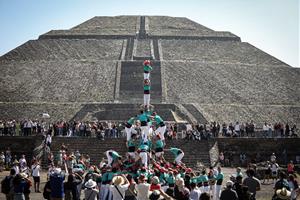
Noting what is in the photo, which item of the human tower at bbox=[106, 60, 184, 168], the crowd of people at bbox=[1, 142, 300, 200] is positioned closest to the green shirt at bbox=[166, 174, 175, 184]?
the crowd of people at bbox=[1, 142, 300, 200]

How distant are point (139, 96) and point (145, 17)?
123ft

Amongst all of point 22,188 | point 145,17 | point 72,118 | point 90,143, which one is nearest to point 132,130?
point 22,188

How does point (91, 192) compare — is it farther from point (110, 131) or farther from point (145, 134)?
point (110, 131)

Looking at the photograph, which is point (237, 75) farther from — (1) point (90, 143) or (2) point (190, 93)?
(1) point (90, 143)

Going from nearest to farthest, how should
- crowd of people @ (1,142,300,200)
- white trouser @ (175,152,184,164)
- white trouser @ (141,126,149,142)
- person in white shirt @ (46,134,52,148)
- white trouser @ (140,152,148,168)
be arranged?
crowd of people @ (1,142,300,200), white trouser @ (140,152,148,168), white trouser @ (141,126,149,142), white trouser @ (175,152,184,164), person in white shirt @ (46,134,52,148)

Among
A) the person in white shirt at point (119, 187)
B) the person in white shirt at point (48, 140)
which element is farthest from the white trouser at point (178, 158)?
the person in white shirt at point (48, 140)

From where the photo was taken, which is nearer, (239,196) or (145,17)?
(239,196)

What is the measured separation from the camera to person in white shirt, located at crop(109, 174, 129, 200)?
44.3 feet

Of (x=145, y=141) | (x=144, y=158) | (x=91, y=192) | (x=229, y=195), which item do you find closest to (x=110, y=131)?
(x=145, y=141)

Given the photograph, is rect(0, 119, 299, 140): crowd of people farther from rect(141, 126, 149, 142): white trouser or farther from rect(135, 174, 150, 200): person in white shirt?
rect(135, 174, 150, 200): person in white shirt

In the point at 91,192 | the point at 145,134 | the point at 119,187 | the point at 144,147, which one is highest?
the point at 145,134

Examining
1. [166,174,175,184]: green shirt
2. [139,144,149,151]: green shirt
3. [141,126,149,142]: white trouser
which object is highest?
[141,126,149,142]: white trouser

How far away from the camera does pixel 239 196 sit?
13148 mm

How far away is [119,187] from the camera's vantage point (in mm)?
13477
